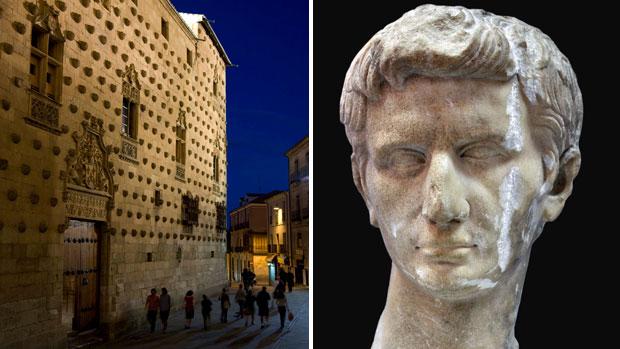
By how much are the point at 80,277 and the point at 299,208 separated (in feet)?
7.19

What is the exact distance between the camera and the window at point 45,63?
13.9 feet

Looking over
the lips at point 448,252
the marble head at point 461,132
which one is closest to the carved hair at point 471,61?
the marble head at point 461,132

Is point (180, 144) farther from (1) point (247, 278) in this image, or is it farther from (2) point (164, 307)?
(2) point (164, 307)

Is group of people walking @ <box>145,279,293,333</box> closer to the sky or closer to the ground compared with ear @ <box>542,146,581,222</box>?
closer to the ground

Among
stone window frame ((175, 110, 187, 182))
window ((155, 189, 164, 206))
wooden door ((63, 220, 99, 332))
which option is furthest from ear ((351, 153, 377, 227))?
stone window frame ((175, 110, 187, 182))

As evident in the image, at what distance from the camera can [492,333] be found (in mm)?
3088

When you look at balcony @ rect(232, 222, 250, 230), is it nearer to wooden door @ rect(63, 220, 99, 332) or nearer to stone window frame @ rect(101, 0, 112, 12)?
wooden door @ rect(63, 220, 99, 332)

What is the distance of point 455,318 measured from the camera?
3.04 meters

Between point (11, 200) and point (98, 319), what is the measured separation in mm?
1391

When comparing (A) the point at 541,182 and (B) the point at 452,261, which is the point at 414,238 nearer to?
(B) the point at 452,261

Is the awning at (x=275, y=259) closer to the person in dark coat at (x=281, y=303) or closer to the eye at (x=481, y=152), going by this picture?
the person in dark coat at (x=281, y=303)

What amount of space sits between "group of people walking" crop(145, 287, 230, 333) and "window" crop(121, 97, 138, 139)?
1551 millimetres

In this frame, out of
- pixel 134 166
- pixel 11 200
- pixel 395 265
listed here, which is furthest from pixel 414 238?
pixel 134 166

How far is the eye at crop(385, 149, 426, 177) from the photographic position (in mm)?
2787
